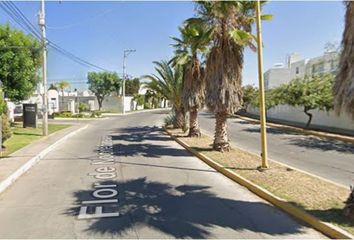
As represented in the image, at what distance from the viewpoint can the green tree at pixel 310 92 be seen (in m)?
23.4

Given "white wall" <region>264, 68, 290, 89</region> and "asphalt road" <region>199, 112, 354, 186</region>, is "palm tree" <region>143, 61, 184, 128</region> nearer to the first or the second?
"asphalt road" <region>199, 112, 354, 186</region>

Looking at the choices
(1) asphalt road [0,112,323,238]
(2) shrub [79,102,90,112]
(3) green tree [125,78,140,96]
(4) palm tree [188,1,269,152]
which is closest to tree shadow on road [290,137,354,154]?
(4) palm tree [188,1,269,152]

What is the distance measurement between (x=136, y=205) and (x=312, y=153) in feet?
32.0

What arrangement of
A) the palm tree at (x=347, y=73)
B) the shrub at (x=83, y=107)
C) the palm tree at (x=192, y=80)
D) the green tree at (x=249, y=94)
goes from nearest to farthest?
the palm tree at (x=347, y=73)
the palm tree at (x=192, y=80)
the green tree at (x=249, y=94)
the shrub at (x=83, y=107)

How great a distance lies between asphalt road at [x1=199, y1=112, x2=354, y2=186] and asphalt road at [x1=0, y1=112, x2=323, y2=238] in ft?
10.4

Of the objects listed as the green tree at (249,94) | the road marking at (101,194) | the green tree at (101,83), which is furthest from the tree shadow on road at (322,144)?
the green tree at (101,83)

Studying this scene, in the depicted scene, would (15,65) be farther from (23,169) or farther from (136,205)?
(136,205)

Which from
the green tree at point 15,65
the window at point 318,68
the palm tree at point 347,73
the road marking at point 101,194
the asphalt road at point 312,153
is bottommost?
the road marking at point 101,194

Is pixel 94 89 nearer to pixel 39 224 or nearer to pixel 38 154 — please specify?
pixel 38 154

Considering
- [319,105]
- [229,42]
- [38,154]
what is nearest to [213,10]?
[229,42]

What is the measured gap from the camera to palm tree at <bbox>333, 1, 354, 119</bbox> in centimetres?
611

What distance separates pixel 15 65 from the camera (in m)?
25.0

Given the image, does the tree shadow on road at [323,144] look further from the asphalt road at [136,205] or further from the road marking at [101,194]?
the road marking at [101,194]

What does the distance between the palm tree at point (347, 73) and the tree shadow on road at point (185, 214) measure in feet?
7.20
